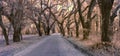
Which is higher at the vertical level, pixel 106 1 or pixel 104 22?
pixel 106 1

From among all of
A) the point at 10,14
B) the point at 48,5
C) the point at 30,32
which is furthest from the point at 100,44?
the point at 30,32

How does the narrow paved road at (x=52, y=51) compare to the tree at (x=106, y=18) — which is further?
the tree at (x=106, y=18)

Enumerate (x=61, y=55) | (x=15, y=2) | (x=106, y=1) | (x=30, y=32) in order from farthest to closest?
(x=30, y=32) → (x=15, y=2) → (x=106, y=1) → (x=61, y=55)

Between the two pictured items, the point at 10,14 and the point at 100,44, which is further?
the point at 10,14

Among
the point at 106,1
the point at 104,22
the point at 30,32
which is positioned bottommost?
the point at 30,32

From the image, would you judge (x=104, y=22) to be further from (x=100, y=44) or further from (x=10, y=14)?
(x=10, y=14)

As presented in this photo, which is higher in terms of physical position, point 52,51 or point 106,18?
point 106,18

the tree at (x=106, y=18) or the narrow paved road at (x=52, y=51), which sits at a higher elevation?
the tree at (x=106, y=18)

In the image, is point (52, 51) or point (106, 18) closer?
point (106, 18)

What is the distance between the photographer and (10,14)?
3497cm

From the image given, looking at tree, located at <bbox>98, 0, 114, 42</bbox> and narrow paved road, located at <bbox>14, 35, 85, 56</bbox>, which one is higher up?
tree, located at <bbox>98, 0, 114, 42</bbox>

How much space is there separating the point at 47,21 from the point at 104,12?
58.6 metres

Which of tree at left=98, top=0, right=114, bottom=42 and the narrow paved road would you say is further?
tree at left=98, top=0, right=114, bottom=42

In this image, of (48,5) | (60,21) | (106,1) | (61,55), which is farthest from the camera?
(60,21)
